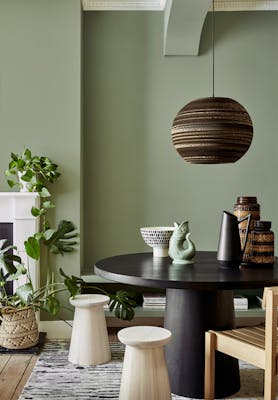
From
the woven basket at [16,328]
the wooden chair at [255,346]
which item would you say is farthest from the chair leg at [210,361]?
the woven basket at [16,328]

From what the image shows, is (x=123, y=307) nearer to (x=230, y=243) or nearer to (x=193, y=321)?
(x=193, y=321)

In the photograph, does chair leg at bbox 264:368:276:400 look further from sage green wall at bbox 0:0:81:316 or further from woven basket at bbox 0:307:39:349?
sage green wall at bbox 0:0:81:316

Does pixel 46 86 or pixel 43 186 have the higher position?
pixel 46 86

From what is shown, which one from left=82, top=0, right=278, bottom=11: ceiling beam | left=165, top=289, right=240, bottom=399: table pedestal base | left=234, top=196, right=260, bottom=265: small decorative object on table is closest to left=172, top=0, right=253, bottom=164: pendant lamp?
left=234, top=196, right=260, bottom=265: small decorative object on table

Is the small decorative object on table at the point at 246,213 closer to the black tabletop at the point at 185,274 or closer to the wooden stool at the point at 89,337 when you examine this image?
the black tabletop at the point at 185,274

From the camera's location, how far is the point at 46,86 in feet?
12.6

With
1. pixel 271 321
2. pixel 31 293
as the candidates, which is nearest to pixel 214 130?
pixel 271 321

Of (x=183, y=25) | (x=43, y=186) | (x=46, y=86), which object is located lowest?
(x=43, y=186)

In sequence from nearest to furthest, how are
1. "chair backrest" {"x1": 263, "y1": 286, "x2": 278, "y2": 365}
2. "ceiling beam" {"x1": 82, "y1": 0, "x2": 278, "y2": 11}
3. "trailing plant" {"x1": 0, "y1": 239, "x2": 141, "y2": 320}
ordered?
"chair backrest" {"x1": 263, "y1": 286, "x2": 278, "y2": 365}
"trailing plant" {"x1": 0, "y1": 239, "x2": 141, "y2": 320}
"ceiling beam" {"x1": 82, "y1": 0, "x2": 278, "y2": 11}

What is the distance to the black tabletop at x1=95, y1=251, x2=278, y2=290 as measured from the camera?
2.22 meters

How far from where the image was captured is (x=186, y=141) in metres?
2.63

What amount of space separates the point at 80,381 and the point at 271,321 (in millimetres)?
1246

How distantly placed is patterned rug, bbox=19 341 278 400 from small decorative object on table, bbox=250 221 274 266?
694 millimetres

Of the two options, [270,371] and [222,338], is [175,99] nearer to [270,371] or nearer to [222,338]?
[222,338]
